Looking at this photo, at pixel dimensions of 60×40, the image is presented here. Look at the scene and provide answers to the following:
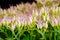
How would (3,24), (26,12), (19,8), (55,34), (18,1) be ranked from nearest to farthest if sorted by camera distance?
(55,34), (3,24), (26,12), (19,8), (18,1)

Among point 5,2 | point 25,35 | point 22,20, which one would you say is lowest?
point 25,35

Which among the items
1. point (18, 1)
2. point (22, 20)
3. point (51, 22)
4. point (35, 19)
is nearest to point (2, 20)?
point (22, 20)

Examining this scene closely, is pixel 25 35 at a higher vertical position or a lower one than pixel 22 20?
lower

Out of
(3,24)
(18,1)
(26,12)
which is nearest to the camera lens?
(3,24)

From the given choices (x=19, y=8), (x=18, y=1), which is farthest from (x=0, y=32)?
(x=18, y=1)

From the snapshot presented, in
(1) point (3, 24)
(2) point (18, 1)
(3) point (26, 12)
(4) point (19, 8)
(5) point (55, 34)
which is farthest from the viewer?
(2) point (18, 1)

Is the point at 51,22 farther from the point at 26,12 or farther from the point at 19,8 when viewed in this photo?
the point at 19,8

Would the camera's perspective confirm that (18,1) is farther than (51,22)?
Yes

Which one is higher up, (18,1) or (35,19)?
(18,1)

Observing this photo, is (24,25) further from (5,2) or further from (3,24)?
(5,2)
